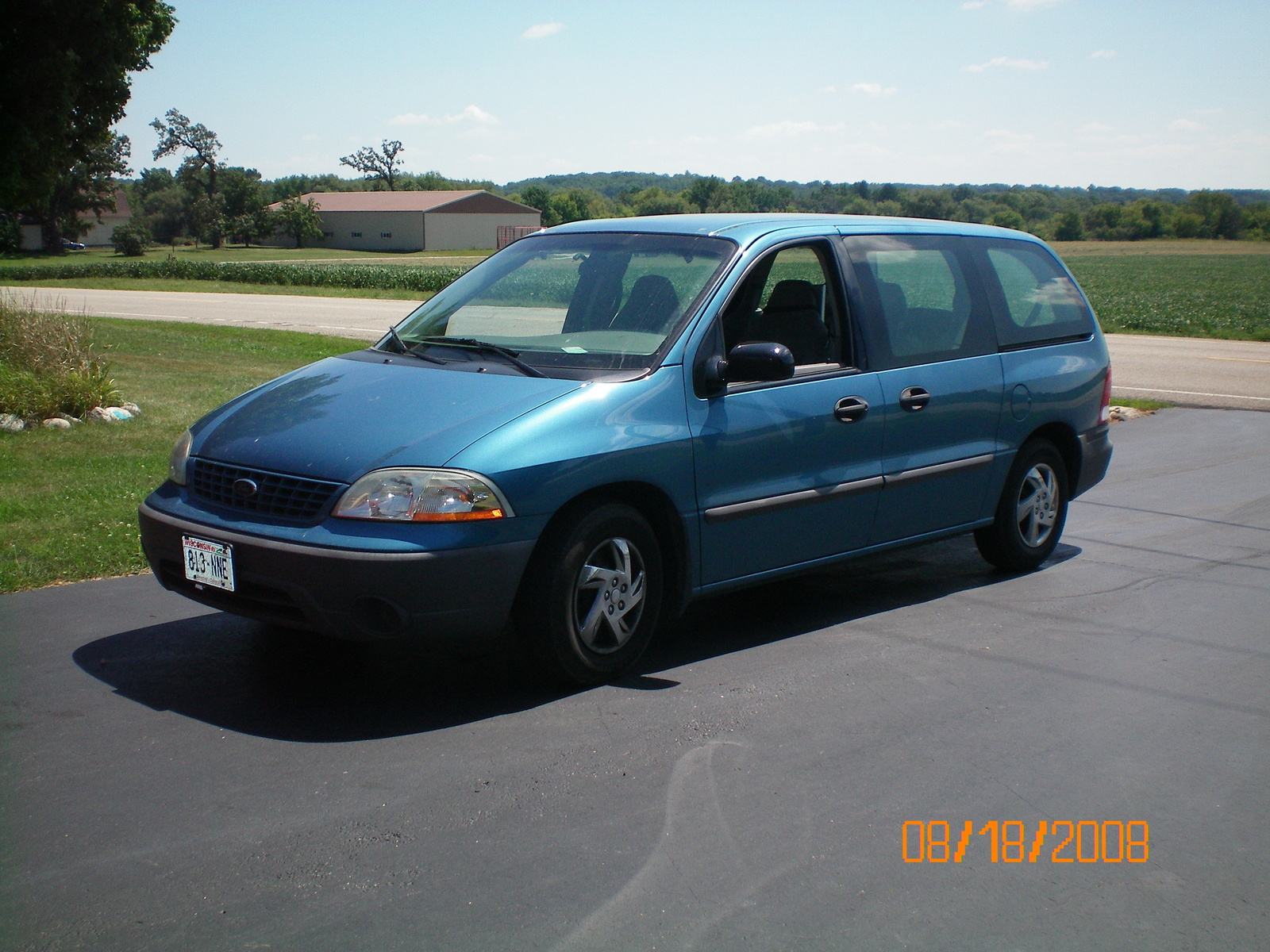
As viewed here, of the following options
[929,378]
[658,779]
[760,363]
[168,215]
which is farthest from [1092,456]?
[168,215]

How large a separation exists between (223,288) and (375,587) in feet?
153

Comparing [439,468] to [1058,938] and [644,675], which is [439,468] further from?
[1058,938]

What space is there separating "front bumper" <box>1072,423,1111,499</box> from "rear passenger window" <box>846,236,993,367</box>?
3.61 ft

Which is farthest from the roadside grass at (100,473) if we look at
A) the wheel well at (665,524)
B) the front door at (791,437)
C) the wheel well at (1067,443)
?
the wheel well at (1067,443)

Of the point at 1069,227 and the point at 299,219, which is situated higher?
the point at 299,219

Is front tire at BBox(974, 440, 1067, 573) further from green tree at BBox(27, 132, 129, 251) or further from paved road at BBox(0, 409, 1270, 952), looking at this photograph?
green tree at BBox(27, 132, 129, 251)

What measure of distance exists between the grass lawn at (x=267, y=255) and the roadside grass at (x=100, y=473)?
205 feet

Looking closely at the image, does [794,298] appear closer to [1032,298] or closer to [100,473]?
[1032,298]

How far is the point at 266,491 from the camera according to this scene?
14.5 ft

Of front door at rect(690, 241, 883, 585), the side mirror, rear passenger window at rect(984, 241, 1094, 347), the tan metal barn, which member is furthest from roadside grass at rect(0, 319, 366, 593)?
the tan metal barn

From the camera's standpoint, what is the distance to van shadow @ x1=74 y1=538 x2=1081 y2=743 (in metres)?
4.42

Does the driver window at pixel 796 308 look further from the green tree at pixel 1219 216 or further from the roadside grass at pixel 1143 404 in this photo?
the green tree at pixel 1219 216
